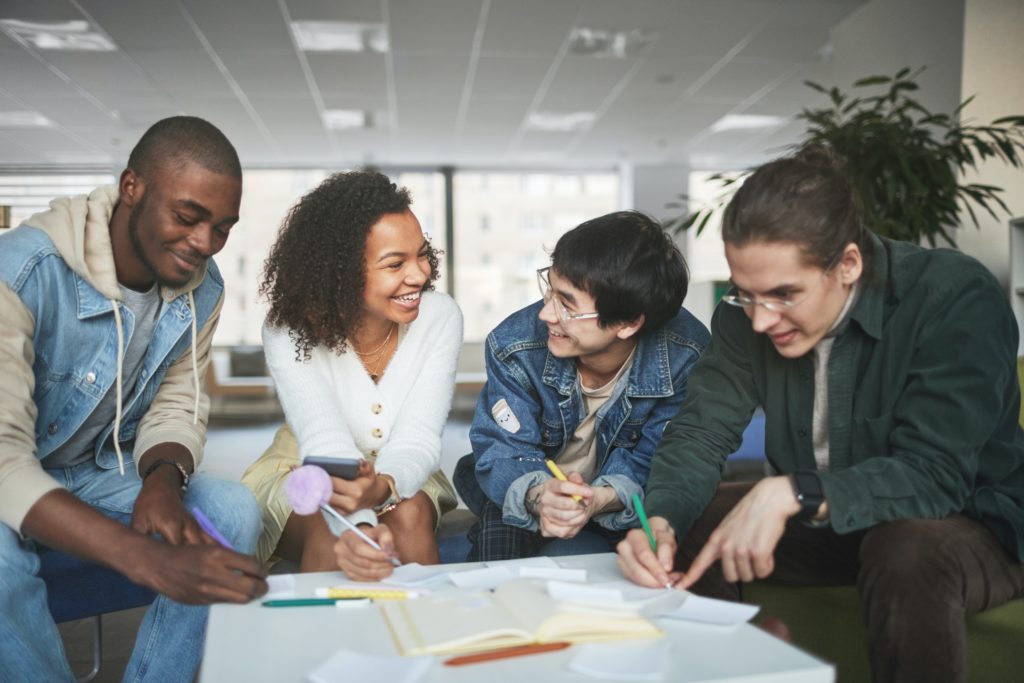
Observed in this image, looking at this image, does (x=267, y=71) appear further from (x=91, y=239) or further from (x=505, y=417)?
(x=505, y=417)

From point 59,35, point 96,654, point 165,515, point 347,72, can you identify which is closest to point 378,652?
point 165,515

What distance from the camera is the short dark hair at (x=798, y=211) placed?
4.47ft

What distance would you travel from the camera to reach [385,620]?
40.6 inches

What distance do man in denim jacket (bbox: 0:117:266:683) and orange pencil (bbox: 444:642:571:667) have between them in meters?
0.69

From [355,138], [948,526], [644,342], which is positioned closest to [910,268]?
[948,526]

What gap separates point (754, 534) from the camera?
1.25 m

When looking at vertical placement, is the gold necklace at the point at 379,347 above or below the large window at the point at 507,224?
below

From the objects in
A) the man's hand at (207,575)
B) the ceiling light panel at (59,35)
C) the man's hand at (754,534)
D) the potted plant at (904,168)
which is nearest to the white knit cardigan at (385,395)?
the man's hand at (207,575)

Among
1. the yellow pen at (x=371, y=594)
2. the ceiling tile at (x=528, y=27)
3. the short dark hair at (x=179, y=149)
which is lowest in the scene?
the yellow pen at (x=371, y=594)

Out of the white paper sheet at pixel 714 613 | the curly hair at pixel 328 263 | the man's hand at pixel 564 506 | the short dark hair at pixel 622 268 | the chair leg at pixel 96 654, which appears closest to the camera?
the white paper sheet at pixel 714 613

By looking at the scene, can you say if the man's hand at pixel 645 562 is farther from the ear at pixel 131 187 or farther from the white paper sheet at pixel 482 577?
the ear at pixel 131 187

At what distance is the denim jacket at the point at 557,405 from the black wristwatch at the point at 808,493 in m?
0.60

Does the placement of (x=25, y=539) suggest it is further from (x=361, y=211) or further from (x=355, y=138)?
(x=355, y=138)

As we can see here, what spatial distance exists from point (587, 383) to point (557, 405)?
104mm
